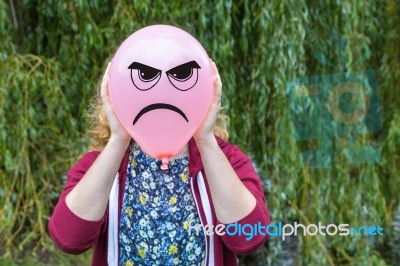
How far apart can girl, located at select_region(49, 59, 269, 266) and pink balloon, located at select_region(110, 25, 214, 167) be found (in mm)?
35

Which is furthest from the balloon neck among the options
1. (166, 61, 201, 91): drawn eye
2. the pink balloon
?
(166, 61, 201, 91): drawn eye

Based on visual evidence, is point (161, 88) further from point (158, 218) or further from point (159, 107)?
point (158, 218)

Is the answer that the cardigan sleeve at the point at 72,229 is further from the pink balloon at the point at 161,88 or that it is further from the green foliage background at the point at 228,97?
the green foliage background at the point at 228,97

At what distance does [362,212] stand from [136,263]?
191cm

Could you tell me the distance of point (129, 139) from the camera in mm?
1156

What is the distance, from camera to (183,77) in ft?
3.58

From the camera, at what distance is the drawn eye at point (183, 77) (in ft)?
3.55

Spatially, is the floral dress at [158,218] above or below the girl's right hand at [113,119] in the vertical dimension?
below

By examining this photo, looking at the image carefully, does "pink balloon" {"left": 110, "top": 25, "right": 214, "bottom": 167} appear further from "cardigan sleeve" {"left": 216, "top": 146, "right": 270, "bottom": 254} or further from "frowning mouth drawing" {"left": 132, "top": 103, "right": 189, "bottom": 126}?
"cardigan sleeve" {"left": 216, "top": 146, "right": 270, "bottom": 254}

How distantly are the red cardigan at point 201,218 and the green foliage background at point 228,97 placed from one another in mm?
1510

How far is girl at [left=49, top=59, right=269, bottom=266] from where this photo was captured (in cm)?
115

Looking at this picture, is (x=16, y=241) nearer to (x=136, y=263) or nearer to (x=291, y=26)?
(x=291, y=26)

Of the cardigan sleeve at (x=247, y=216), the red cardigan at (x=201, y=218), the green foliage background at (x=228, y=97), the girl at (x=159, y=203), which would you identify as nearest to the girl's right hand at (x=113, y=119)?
the girl at (x=159, y=203)

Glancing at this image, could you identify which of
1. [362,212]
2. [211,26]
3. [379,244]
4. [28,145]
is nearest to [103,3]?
[211,26]
